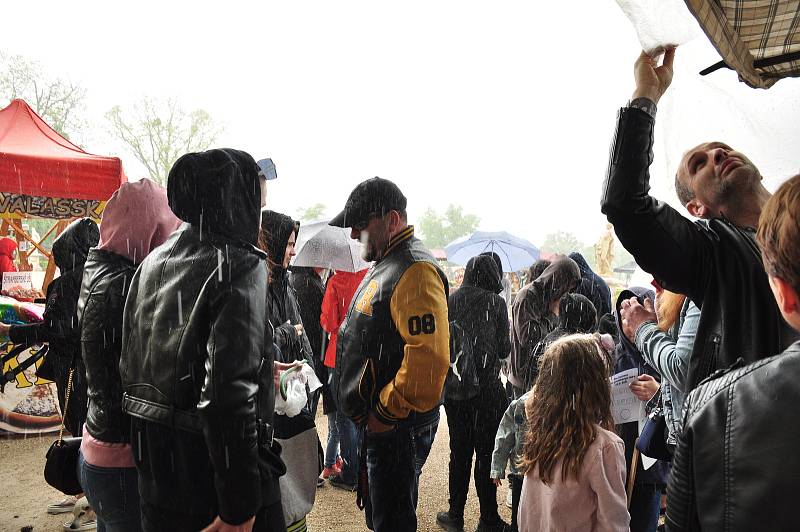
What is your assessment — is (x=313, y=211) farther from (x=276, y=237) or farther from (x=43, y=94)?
(x=276, y=237)

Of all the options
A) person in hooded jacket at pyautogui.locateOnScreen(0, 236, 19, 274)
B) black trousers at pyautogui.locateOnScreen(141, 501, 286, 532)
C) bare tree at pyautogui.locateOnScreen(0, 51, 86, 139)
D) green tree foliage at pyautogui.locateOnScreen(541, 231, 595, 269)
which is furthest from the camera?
green tree foliage at pyautogui.locateOnScreen(541, 231, 595, 269)

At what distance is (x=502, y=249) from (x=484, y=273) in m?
7.63

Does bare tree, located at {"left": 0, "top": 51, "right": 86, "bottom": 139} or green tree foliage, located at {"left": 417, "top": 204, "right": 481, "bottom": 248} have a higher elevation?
bare tree, located at {"left": 0, "top": 51, "right": 86, "bottom": 139}

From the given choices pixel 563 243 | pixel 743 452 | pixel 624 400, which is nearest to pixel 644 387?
pixel 624 400

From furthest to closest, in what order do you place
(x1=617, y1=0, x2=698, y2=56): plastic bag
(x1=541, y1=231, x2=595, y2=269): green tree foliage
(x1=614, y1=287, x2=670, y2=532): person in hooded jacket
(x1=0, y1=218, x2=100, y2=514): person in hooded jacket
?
(x1=541, y1=231, x2=595, y2=269): green tree foliage, (x1=0, y1=218, x2=100, y2=514): person in hooded jacket, (x1=614, y1=287, x2=670, y2=532): person in hooded jacket, (x1=617, y1=0, x2=698, y2=56): plastic bag

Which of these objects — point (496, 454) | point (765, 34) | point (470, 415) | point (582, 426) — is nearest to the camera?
point (765, 34)

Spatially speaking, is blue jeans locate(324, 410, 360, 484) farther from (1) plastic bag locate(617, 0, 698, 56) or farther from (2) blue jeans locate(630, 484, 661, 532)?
(1) plastic bag locate(617, 0, 698, 56)

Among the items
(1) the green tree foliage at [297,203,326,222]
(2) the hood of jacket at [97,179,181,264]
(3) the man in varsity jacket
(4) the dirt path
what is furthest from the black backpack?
(1) the green tree foliage at [297,203,326,222]

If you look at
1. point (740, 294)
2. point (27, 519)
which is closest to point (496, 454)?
point (740, 294)

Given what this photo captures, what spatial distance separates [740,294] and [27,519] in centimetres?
534

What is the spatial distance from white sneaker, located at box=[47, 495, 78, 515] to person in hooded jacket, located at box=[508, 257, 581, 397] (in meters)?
3.90

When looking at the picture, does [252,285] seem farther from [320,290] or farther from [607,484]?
[320,290]

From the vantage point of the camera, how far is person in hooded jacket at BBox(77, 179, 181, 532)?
220 cm

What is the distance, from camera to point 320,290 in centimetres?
621
